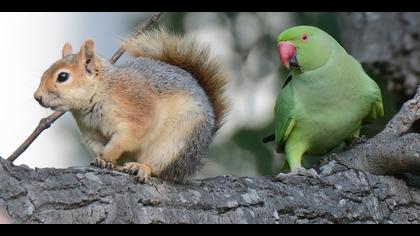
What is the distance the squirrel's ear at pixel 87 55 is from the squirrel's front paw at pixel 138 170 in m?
0.58

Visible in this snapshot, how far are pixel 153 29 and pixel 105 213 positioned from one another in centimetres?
122

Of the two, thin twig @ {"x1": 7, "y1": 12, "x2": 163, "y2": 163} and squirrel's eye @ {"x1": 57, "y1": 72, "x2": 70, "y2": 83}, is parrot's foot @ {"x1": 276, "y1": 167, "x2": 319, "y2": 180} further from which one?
squirrel's eye @ {"x1": 57, "y1": 72, "x2": 70, "y2": 83}

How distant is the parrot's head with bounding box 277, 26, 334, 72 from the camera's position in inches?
205

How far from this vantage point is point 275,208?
4.06m

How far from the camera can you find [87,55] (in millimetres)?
4273

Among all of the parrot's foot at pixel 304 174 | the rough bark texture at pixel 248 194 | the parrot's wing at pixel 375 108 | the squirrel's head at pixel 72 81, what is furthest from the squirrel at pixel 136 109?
the parrot's wing at pixel 375 108

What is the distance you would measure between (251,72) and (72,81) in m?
3.02

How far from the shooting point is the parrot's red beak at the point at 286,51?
205 inches

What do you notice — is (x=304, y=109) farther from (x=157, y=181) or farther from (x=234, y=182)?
(x=157, y=181)

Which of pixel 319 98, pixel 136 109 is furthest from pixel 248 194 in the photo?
pixel 319 98

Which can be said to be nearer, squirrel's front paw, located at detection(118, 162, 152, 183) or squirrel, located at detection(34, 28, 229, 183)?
squirrel's front paw, located at detection(118, 162, 152, 183)

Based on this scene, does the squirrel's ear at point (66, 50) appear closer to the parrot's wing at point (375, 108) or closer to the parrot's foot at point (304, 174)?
the parrot's foot at point (304, 174)

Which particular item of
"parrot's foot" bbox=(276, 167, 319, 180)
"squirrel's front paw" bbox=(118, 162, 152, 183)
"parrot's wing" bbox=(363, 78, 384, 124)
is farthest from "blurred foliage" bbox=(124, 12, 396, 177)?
"squirrel's front paw" bbox=(118, 162, 152, 183)

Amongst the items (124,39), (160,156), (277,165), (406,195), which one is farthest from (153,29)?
(277,165)
